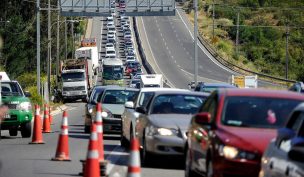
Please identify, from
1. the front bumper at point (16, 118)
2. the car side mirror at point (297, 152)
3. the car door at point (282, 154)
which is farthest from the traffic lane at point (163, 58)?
the car side mirror at point (297, 152)

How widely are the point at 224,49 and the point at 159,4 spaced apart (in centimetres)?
5411

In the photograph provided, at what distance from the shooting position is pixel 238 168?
1245 cm

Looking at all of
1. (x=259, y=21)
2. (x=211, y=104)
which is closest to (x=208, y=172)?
(x=211, y=104)

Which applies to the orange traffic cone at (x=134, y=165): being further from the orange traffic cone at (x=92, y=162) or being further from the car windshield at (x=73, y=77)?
the car windshield at (x=73, y=77)

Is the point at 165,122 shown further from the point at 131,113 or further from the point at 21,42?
the point at 21,42

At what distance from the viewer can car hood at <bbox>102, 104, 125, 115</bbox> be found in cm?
2827

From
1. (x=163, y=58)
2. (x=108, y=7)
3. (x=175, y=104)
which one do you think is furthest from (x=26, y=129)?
(x=163, y=58)

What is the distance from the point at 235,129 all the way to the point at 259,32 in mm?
128438

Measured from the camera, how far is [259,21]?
148875mm

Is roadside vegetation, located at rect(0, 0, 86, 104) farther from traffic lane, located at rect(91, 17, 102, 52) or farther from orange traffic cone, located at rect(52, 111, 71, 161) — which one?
traffic lane, located at rect(91, 17, 102, 52)

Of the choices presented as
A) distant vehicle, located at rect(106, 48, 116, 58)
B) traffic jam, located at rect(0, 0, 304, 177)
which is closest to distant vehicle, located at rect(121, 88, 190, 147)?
traffic jam, located at rect(0, 0, 304, 177)

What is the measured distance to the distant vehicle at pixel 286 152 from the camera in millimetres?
9273

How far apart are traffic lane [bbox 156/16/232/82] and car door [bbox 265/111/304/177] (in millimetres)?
79541

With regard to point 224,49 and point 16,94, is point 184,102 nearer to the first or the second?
point 16,94
